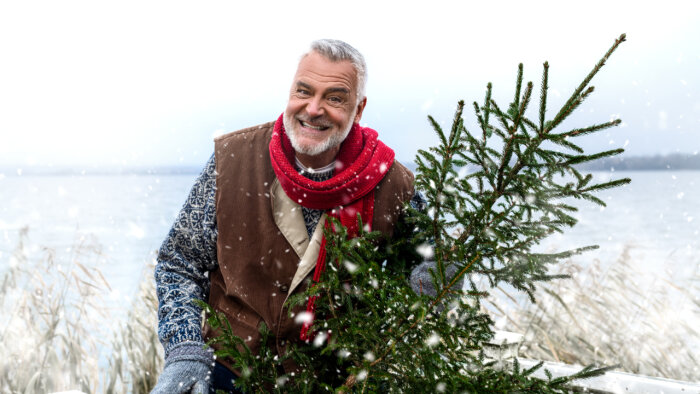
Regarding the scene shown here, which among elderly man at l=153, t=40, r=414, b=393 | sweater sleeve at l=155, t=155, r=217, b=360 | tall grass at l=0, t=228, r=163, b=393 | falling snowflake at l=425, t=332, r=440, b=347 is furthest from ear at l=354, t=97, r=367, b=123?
tall grass at l=0, t=228, r=163, b=393

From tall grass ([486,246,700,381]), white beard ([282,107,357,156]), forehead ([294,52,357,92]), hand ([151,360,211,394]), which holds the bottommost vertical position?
tall grass ([486,246,700,381])

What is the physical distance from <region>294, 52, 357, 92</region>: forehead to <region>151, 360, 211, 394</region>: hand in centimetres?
148

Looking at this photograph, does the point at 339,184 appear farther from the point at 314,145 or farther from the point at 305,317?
the point at 305,317

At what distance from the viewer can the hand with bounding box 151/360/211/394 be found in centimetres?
227

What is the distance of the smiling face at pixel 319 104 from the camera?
105 inches

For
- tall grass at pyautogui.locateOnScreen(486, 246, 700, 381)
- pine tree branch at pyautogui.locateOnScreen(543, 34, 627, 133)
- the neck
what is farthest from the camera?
tall grass at pyautogui.locateOnScreen(486, 246, 700, 381)

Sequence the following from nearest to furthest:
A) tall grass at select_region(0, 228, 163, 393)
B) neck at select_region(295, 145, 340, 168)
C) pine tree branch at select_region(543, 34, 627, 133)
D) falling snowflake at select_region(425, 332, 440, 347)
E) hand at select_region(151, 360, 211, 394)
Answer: pine tree branch at select_region(543, 34, 627, 133), falling snowflake at select_region(425, 332, 440, 347), hand at select_region(151, 360, 211, 394), neck at select_region(295, 145, 340, 168), tall grass at select_region(0, 228, 163, 393)

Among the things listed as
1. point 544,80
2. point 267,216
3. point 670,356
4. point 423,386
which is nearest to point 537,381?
point 423,386

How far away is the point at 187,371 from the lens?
236cm

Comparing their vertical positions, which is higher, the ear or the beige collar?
the ear

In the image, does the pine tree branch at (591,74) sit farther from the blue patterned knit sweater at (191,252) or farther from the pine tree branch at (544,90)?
the blue patterned knit sweater at (191,252)

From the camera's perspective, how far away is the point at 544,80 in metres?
1.83

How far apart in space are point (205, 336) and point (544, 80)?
213 centimetres

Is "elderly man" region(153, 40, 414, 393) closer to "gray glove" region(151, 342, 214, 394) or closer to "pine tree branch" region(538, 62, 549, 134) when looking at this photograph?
"gray glove" region(151, 342, 214, 394)
